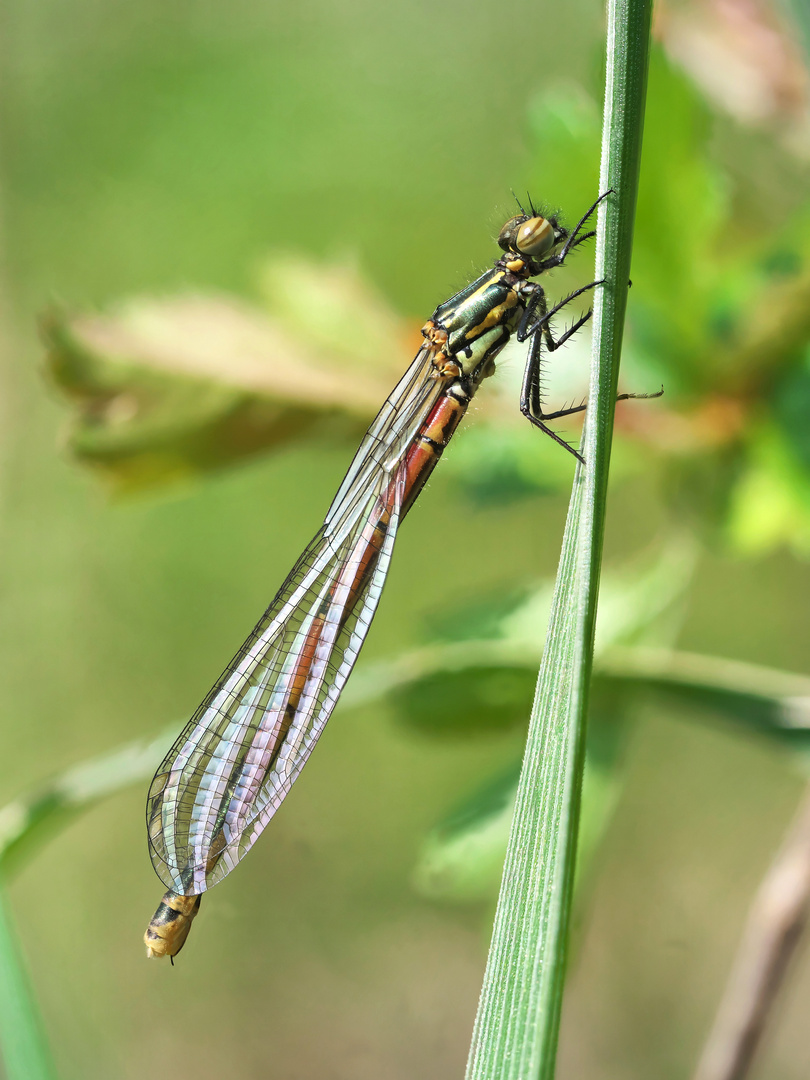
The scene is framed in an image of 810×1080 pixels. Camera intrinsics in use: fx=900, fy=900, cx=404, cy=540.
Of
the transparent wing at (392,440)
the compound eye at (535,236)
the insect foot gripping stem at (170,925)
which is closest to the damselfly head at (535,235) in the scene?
the compound eye at (535,236)

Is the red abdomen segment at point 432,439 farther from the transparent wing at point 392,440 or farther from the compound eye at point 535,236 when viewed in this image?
the compound eye at point 535,236

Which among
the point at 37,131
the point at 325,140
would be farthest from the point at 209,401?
the point at 37,131

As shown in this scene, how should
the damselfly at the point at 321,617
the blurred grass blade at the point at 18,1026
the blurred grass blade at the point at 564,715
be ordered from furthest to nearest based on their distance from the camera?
1. the damselfly at the point at 321,617
2. the blurred grass blade at the point at 18,1026
3. the blurred grass blade at the point at 564,715

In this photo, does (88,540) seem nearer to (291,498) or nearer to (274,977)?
(291,498)

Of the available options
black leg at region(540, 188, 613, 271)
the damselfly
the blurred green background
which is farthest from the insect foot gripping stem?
black leg at region(540, 188, 613, 271)

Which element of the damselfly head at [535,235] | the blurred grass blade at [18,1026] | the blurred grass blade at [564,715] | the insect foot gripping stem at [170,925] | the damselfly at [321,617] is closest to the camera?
the blurred grass blade at [564,715]

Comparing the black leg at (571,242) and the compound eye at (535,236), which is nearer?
the black leg at (571,242)

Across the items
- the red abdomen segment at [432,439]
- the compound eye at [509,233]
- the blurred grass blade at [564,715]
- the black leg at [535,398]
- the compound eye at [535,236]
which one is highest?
the compound eye at [509,233]

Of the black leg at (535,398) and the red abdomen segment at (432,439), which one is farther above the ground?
the red abdomen segment at (432,439)
